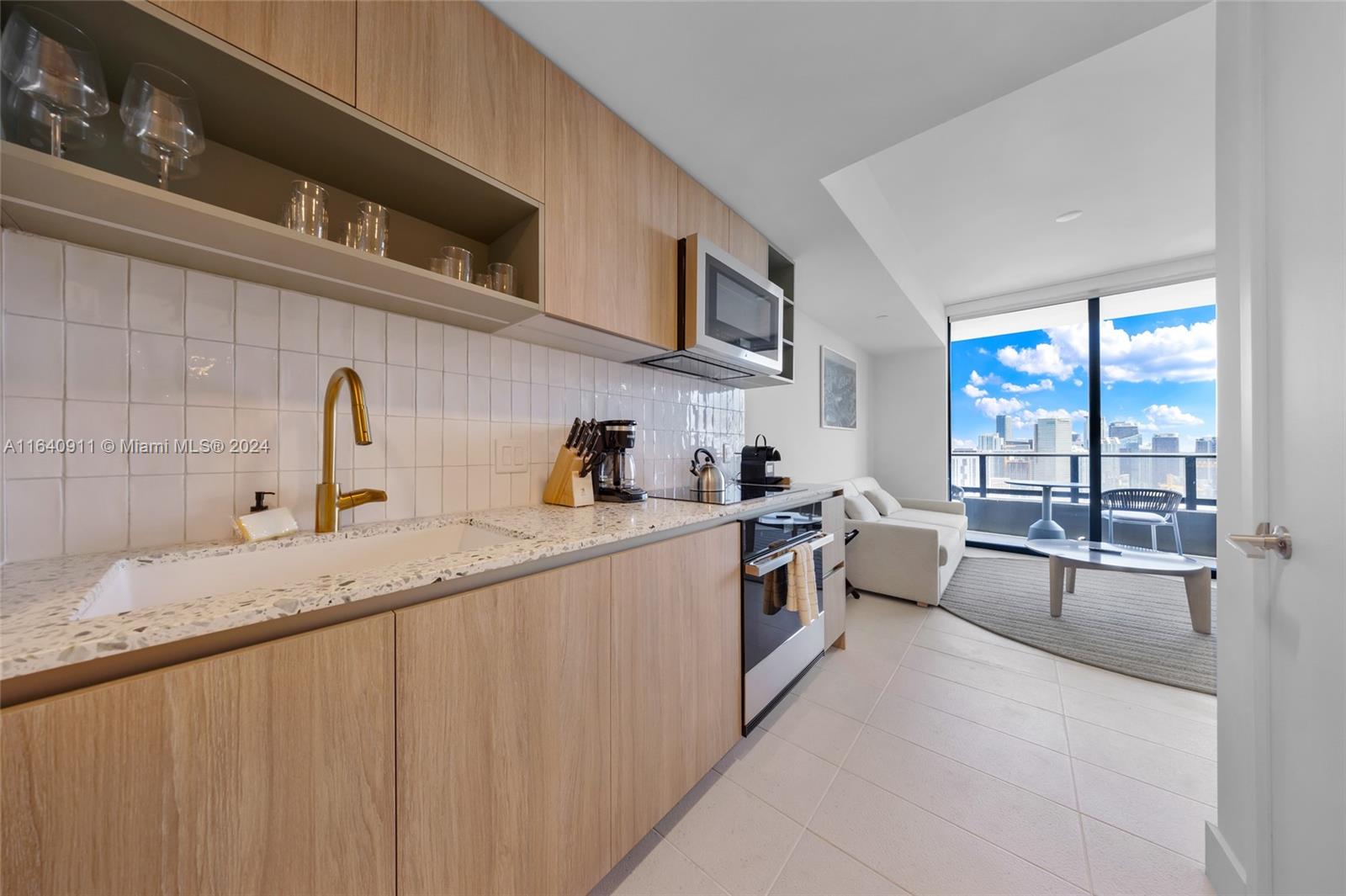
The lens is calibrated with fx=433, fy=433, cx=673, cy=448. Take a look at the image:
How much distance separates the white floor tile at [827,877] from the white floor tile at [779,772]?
4.7 inches

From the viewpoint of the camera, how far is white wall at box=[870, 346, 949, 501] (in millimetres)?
5074

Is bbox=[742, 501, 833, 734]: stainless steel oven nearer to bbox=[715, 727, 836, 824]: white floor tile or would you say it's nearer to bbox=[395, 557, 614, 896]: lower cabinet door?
bbox=[715, 727, 836, 824]: white floor tile

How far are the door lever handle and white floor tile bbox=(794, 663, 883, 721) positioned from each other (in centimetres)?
138

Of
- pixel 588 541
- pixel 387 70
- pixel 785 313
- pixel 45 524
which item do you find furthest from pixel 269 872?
pixel 785 313

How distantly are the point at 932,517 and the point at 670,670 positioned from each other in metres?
3.96

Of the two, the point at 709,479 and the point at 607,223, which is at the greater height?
the point at 607,223

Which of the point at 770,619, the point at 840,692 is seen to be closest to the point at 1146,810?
the point at 840,692

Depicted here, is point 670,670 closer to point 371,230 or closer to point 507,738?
point 507,738

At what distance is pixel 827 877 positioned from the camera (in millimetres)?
1156

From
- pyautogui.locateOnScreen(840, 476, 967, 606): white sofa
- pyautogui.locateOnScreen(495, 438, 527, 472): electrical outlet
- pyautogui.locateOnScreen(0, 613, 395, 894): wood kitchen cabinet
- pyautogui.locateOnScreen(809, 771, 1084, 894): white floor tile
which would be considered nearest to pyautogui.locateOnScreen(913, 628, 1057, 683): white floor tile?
pyautogui.locateOnScreen(840, 476, 967, 606): white sofa

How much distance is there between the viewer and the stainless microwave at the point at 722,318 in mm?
1744

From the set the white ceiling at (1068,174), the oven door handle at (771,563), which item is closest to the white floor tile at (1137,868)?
the oven door handle at (771,563)

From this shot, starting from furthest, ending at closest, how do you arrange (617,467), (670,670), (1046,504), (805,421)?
(1046,504) → (805,421) → (617,467) → (670,670)

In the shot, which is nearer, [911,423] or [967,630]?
[967,630]
